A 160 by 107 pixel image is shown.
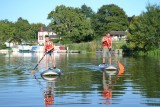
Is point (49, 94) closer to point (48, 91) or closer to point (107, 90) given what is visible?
point (48, 91)

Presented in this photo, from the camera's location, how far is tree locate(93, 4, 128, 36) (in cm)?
13006

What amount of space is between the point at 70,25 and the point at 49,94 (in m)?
94.2

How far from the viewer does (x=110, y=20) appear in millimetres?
130125

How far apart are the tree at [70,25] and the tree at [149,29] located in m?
35.8

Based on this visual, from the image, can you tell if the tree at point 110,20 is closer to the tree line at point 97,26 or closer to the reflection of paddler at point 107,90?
the tree line at point 97,26

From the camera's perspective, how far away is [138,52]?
226 feet

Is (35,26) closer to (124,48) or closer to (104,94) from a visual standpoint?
(124,48)

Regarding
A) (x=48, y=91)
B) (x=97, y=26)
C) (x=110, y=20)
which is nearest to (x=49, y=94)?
(x=48, y=91)

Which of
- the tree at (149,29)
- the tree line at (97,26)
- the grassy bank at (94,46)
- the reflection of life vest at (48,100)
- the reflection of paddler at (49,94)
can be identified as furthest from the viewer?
the grassy bank at (94,46)

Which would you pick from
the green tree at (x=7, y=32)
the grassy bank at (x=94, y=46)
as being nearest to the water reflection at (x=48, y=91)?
the grassy bank at (x=94, y=46)

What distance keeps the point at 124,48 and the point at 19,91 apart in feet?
208

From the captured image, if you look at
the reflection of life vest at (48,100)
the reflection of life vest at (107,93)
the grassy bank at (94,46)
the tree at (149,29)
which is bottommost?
the reflection of life vest at (48,100)

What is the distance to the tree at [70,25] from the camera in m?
104

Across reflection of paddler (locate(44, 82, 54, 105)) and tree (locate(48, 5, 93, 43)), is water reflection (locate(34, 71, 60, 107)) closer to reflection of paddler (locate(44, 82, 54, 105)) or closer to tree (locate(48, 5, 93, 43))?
reflection of paddler (locate(44, 82, 54, 105))
